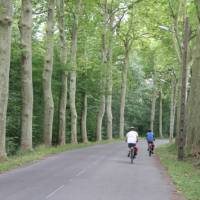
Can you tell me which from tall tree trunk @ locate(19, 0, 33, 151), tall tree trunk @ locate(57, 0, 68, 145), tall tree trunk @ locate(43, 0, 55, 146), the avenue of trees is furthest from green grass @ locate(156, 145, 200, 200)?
tall tree trunk @ locate(57, 0, 68, 145)

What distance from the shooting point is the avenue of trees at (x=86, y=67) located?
24.0 meters

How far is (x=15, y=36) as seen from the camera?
1272 inches

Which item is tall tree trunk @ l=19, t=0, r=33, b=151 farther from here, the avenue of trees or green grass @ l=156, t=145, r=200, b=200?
green grass @ l=156, t=145, r=200, b=200

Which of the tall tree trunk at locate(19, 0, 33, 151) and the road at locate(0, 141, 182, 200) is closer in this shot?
the road at locate(0, 141, 182, 200)

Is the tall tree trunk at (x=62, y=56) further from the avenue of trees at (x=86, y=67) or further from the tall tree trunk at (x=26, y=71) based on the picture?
the tall tree trunk at (x=26, y=71)

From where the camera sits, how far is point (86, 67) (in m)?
38.2

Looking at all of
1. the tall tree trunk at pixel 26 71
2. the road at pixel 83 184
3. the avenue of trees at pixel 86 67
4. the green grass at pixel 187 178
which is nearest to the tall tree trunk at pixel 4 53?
the avenue of trees at pixel 86 67

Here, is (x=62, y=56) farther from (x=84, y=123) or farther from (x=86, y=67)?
(x=84, y=123)

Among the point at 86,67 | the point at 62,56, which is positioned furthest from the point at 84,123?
the point at 62,56

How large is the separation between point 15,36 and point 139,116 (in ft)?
155

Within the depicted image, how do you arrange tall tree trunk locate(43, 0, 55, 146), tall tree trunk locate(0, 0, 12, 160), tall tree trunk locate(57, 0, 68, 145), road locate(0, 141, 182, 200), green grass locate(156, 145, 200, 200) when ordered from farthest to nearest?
tall tree trunk locate(57, 0, 68, 145)
tall tree trunk locate(43, 0, 55, 146)
tall tree trunk locate(0, 0, 12, 160)
green grass locate(156, 145, 200, 200)
road locate(0, 141, 182, 200)

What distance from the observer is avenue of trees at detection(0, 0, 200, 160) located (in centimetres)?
2400

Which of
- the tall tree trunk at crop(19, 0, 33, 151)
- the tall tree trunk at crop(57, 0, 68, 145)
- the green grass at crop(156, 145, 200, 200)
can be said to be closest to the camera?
the green grass at crop(156, 145, 200, 200)

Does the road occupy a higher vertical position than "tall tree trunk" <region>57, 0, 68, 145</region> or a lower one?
lower
